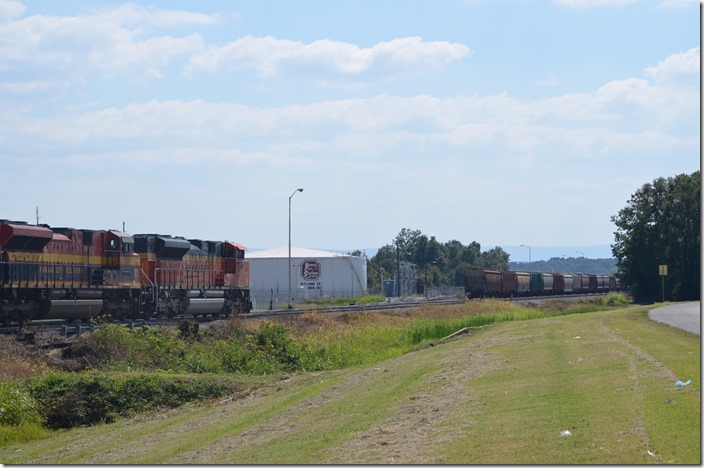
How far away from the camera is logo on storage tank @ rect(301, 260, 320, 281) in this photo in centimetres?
9531

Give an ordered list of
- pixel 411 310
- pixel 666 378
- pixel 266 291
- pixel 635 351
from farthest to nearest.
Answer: pixel 266 291
pixel 411 310
pixel 635 351
pixel 666 378

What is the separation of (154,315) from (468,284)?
44506 mm

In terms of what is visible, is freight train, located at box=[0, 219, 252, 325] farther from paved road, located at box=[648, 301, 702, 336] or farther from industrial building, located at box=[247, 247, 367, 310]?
industrial building, located at box=[247, 247, 367, 310]

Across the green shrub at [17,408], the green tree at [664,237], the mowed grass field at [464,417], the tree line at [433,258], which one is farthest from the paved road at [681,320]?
the tree line at [433,258]

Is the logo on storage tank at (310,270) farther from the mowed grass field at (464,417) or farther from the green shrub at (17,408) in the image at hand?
the green shrub at (17,408)

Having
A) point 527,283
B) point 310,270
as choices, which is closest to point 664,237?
A: point 527,283

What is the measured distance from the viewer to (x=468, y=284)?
8312 cm

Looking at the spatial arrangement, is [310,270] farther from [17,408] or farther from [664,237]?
[17,408]

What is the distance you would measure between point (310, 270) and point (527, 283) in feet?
75.8

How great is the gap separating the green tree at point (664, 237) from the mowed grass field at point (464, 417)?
52.1m

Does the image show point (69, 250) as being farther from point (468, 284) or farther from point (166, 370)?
point (468, 284)

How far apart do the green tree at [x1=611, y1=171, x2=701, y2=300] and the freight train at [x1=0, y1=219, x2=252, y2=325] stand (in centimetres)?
3794

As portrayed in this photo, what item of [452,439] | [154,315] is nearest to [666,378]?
[452,439]

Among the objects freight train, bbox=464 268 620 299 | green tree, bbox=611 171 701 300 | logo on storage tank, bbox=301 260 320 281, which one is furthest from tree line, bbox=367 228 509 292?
green tree, bbox=611 171 701 300
